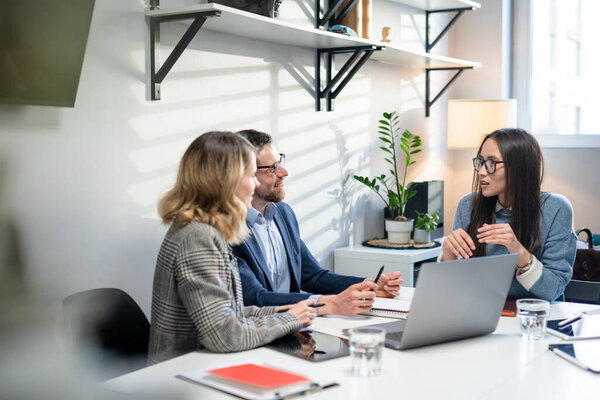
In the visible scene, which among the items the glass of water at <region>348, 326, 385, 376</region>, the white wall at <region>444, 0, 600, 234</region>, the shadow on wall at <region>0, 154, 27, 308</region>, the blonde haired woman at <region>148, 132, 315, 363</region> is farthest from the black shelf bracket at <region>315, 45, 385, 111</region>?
the shadow on wall at <region>0, 154, 27, 308</region>

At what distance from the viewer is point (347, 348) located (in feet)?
4.95

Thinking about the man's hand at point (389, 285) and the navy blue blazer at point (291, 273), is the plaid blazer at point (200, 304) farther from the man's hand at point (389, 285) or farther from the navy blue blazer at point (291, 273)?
the man's hand at point (389, 285)

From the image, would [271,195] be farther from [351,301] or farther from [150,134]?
[351,301]

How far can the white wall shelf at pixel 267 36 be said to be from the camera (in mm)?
2160

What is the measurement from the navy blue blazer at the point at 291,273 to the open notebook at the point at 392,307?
16 cm

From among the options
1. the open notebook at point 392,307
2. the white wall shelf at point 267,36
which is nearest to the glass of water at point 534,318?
the open notebook at point 392,307

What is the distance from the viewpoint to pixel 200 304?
1.48 meters

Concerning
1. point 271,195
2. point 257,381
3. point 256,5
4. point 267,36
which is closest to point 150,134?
point 271,195

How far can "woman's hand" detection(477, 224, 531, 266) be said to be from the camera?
6.51 feet

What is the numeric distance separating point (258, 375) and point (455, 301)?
503 mm

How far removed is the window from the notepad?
10.7 ft

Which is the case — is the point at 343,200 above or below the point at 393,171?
below

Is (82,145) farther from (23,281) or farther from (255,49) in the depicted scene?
(23,281)

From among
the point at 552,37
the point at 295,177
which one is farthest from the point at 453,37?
the point at 295,177
